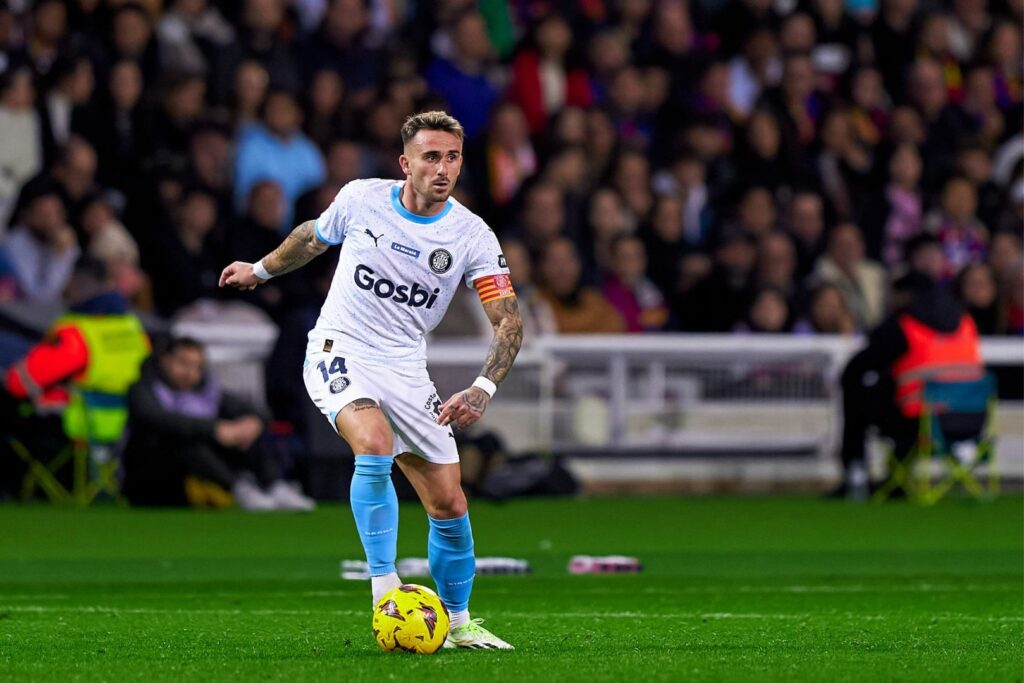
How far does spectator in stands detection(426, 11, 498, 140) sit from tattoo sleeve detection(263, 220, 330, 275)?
988cm


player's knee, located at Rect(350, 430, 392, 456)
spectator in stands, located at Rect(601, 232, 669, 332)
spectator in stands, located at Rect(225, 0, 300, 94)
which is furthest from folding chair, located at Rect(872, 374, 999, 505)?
player's knee, located at Rect(350, 430, 392, 456)

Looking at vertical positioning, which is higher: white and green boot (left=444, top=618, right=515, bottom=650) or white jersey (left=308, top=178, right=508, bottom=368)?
white jersey (left=308, top=178, right=508, bottom=368)

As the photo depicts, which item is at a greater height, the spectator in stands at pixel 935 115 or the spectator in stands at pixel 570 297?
the spectator in stands at pixel 935 115

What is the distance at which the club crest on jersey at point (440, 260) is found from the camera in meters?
8.30

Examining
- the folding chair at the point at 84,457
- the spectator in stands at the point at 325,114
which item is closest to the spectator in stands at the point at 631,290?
the spectator in stands at the point at 325,114

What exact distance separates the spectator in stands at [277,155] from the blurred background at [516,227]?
26 mm

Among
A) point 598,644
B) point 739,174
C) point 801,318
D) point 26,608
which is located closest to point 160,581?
point 26,608

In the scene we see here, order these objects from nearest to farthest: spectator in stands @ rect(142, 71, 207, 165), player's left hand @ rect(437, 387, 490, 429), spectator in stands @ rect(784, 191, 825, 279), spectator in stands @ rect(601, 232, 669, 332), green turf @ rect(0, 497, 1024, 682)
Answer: green turf @ rect(0, 497, 1024, 682)
player's left hand @ rect(437, 387, 490, 429)
spectator in stands @ rect(142, 71, 207, 165)
spectator in stands @ rect(601, 232, 669, 332)
spectator in stands @ rect(784, 191, 825, 279)

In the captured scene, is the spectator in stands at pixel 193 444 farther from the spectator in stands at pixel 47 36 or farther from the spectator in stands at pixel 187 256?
the spectator in stands at pixel 47 36

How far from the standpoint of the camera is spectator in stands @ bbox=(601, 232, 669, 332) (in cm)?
1789

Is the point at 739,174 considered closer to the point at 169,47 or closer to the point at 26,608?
the point at 169,47

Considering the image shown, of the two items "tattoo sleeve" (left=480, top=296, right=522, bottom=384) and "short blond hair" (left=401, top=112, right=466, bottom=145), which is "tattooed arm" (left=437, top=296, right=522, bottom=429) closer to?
"tattoo sleeve" (left=480, top=296, right=522, bottom=384)

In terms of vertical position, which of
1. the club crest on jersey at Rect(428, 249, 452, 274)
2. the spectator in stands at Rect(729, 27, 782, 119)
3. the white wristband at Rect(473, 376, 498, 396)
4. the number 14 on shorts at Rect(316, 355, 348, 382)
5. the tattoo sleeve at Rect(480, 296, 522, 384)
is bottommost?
the white wristband at Rect(473, 376, 498, 396)

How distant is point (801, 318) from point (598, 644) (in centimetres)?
1038
